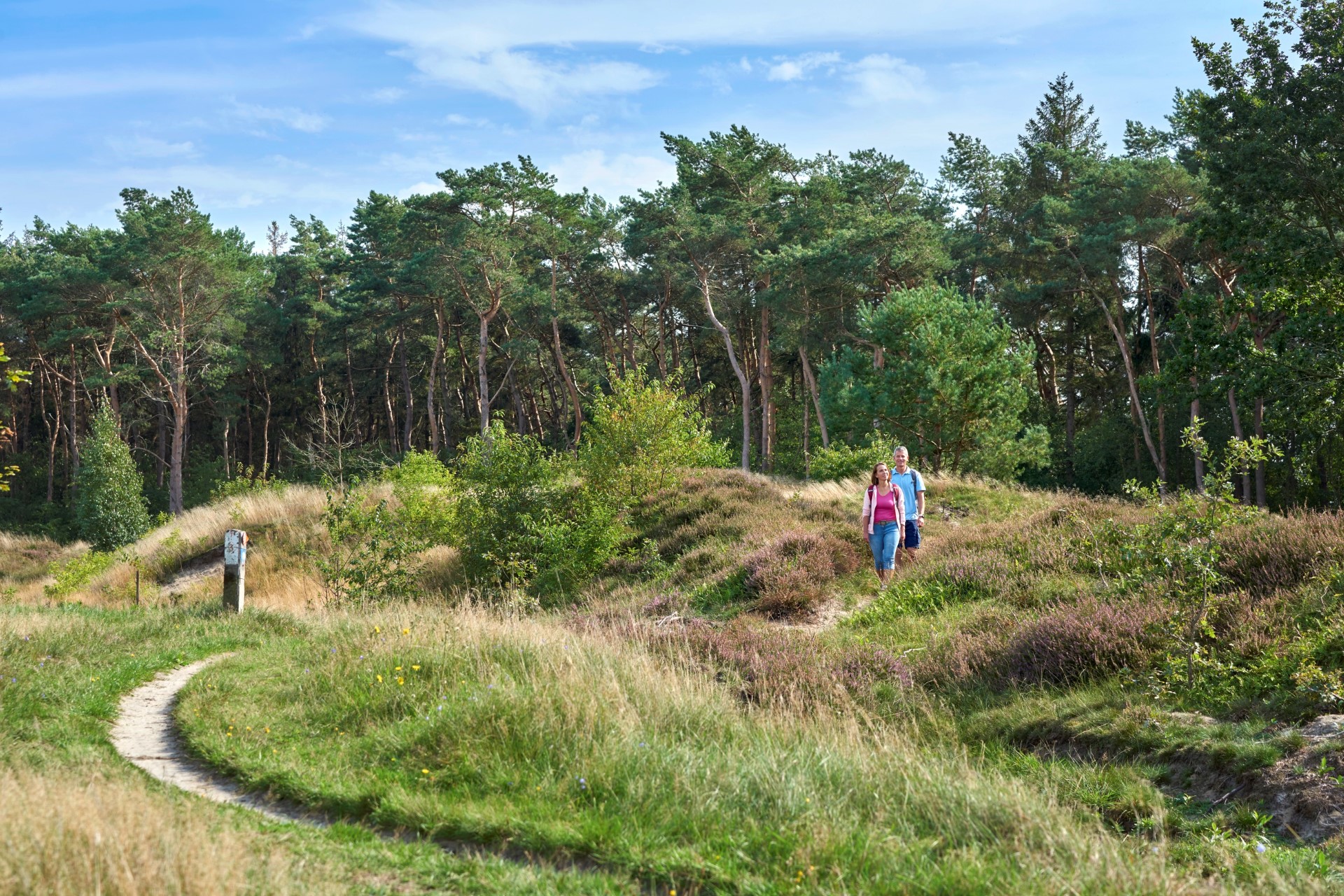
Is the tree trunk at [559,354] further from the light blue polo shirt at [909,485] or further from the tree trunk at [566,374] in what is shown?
the light blue polo shirt at [909,485]

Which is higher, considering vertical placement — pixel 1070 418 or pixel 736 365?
pixel 736 365

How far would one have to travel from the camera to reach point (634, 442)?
21469 millimetres

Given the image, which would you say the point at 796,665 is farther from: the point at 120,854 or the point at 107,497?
the point at 107,497

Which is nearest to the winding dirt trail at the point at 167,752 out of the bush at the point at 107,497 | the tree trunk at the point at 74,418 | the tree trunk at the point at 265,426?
the bush at the point at 107,497

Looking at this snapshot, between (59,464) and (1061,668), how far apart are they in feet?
229

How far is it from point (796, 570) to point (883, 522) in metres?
1.52

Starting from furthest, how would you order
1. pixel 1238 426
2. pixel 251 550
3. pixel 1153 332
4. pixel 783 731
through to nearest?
1. pixel 1153 332
2. pixel 1238 426
3. pixel 251 550
4. pixel 783 731

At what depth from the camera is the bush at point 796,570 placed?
13438 millimetres

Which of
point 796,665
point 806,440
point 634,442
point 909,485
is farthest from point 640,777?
point 806,440

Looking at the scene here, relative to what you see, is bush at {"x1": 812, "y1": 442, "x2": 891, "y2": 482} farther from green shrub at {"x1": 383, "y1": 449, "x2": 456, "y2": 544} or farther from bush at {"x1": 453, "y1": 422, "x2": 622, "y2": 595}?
green shrub at {"x1": 383, "y1": 449, "x2": 456, "y2": 544}

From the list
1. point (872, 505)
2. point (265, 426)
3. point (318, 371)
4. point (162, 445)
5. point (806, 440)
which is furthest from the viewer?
point (265, 426)

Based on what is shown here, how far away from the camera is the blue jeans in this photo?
45.0 ft

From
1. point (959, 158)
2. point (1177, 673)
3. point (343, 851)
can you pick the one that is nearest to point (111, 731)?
point (343, 851)

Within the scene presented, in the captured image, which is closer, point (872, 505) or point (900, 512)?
point (872, 505)
